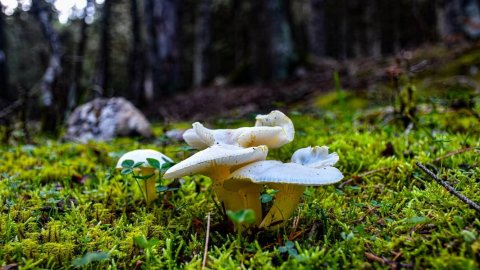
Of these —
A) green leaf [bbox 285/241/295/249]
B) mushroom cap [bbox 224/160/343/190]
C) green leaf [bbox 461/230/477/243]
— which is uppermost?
mushroom cap [bbox 224/160/343/190]

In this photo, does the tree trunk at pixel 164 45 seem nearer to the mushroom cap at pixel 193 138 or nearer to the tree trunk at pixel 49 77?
the tree trunk at pixel 49 77

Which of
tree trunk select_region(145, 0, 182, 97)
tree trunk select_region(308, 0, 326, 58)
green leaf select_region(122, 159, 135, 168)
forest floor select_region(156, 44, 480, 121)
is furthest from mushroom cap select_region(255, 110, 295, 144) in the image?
tree trunk select_region(308, 0, 326, 58)

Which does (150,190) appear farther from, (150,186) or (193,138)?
(193,138)

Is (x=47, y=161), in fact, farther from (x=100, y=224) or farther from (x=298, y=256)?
(x=298, y=256)

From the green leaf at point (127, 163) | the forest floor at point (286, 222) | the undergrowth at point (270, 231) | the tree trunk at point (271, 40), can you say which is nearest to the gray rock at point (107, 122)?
the forest floor at point (286, 222)

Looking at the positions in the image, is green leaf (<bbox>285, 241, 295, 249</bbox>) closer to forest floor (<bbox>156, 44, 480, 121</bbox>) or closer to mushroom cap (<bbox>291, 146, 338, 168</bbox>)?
mushroom cap (<bbox>291, 146, 338, 168</bbox>)

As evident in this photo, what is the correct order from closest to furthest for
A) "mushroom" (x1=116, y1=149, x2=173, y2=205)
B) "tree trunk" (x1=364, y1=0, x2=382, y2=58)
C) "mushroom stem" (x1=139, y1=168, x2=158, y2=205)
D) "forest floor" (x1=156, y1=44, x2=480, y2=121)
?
"mushroom" (x1=116, y1=149, x2=173, y2=205) → "mushroom stem" (x1=139, y1=168, x2=158, y2=205) → "forest floor" (x1=156, y1=44, x2=480, y2=121) → "tree trunk" (x1=364, y1=0, x2=382, y2=58)
